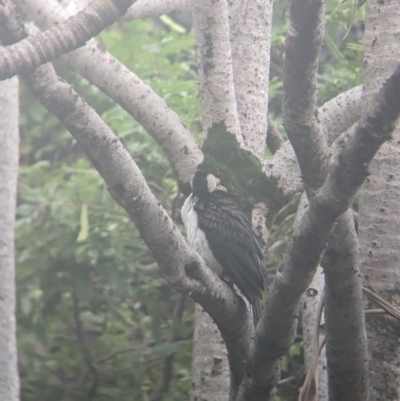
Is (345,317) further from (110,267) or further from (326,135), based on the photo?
(110,267)

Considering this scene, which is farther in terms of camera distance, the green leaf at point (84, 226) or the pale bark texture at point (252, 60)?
the green leaf at point (84, 226)

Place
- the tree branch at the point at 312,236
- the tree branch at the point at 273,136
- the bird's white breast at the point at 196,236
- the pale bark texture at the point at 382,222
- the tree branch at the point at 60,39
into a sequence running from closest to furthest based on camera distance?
the tree branch at the point at 312,236 → the tree branch at the point at 60,39 → the pale bark texture at the point at 382,222 → the bird's white breast at the point at 196,236 → the tree branch at the point at 273,136

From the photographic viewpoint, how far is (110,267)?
3709mm

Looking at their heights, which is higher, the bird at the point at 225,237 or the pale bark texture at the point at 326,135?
the pale bark texture at the point at 326,135

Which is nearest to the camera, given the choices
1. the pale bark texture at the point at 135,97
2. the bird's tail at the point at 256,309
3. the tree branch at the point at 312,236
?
the tree branch at the point at 312,236

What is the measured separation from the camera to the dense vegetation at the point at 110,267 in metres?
3.70

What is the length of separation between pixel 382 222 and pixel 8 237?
6.15ft

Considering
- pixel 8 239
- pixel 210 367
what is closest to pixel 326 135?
pixel 210 367

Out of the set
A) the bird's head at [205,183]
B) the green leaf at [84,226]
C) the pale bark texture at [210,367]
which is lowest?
the pale bark texture at [210,367]

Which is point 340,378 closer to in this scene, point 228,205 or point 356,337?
point 356,337

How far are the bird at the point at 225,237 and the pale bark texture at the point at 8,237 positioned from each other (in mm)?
911

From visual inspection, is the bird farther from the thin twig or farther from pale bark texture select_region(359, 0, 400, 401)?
the thin twig

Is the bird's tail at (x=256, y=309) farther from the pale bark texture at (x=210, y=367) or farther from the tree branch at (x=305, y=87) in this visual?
the tree branch at (x=305, y=87)

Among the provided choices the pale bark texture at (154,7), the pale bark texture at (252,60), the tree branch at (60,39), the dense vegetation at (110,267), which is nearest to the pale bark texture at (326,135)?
the pale bark texture at (252,60)
